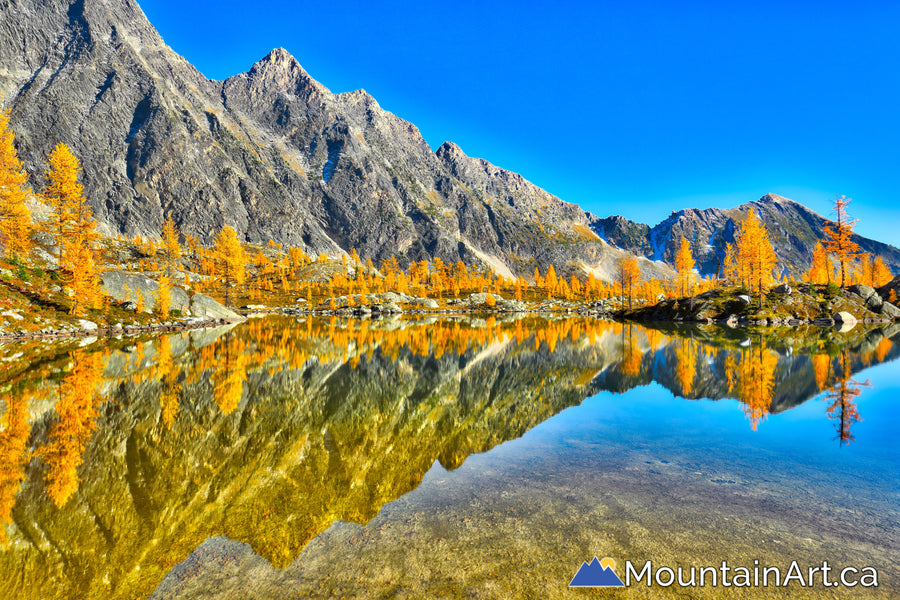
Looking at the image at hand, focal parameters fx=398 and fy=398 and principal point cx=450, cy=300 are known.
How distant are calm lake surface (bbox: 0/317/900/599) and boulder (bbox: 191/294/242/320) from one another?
5327cm

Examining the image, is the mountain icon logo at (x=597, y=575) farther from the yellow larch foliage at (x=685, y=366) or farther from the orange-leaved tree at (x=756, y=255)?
the orange-leaved tree at (x=756, y=255)

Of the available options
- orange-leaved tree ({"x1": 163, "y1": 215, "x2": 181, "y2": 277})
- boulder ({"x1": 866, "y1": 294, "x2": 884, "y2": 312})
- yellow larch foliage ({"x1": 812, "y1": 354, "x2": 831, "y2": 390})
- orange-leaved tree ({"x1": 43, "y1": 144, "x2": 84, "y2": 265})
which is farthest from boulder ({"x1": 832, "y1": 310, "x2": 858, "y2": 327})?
orange-leaved tree ({"x1": 163, "y1": 215, "x2": 181, "y2": 277})

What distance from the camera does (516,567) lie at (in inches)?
239

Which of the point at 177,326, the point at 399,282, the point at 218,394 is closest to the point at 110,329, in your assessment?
the point at 177,326

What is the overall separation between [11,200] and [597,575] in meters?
66.1

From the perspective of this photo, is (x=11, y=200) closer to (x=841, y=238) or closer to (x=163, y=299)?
(x=163, y=299)

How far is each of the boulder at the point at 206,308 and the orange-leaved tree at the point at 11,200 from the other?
22798 millimetres

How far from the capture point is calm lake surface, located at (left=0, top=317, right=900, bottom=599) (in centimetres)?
607

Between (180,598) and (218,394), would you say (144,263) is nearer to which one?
(218,394)

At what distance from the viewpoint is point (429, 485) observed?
939cm

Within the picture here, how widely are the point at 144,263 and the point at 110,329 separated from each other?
14256cm

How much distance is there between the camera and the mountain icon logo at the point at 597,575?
5.69m

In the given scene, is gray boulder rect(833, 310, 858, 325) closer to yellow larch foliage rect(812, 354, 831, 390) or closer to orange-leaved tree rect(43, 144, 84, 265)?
yellow larch foliage rect(812, 354, 831, 390)

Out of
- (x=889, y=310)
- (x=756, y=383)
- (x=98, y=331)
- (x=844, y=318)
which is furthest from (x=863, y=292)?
(x=98, y=331)
